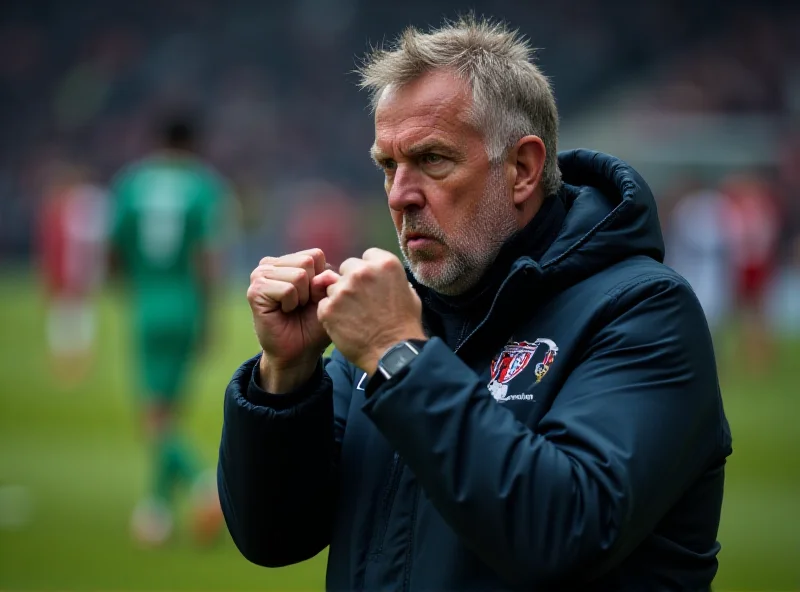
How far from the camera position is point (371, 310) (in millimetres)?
2035

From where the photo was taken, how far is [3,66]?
32.0m

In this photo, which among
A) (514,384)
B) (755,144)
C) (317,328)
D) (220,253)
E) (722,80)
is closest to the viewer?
(514,384)

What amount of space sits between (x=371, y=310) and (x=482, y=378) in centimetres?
29

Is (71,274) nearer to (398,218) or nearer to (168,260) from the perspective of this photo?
(168,260)

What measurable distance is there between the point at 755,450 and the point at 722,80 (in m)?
18.9

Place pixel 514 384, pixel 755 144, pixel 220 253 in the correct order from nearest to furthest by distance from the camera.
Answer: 1. pixel 514 384
2. pixel 220 253
3. pixel 755 144

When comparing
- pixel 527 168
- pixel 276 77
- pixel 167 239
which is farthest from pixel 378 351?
pixel 276 77

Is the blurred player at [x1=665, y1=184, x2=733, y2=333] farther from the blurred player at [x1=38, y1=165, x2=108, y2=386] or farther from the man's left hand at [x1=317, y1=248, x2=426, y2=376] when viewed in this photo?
the man's left hand at [x1=317, y1=248, x2=426, y2=376]

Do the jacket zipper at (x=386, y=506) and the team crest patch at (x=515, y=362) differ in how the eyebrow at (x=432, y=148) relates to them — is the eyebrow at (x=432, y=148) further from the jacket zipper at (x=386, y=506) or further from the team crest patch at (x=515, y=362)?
the jacket zipper at (x=386, y=506)

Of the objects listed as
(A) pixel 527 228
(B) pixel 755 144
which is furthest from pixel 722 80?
(A) pixel 527 228

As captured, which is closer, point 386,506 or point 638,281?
point 638,281

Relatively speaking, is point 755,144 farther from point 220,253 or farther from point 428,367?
point 428,367

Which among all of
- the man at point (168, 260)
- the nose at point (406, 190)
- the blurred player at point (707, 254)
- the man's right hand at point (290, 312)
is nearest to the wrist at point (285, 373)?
the man's right hand at point (290, 312)

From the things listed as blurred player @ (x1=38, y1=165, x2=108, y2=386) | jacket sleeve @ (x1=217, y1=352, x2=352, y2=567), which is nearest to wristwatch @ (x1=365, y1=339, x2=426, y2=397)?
jacket sleeve @ (x1=217, y1=352, x2=352, y2=567)
